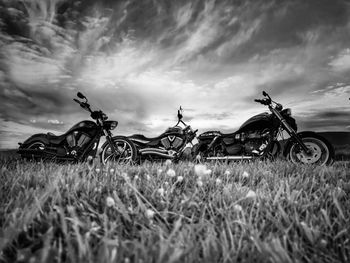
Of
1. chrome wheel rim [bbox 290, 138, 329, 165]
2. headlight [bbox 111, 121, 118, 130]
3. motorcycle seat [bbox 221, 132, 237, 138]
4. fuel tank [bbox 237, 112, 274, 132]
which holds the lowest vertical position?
chrome wheel rim [bbox 290, 138, 329, 165]

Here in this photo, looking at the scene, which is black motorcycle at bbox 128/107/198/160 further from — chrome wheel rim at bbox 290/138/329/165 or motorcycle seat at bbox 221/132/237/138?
chrome wheel rim at bbox 290/138/329/165

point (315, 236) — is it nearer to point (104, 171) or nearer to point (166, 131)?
point (104, 171)

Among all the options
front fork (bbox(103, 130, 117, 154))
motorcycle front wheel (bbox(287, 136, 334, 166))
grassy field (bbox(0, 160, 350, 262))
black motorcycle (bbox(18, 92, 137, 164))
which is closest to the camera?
grassy field (bbox(0, 160, 350, 262))

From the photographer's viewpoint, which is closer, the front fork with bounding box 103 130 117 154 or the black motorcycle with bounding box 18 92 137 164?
the front fork with bounding box 103 130 117 154

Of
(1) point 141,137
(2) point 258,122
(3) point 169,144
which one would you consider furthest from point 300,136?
(1) point 141,137

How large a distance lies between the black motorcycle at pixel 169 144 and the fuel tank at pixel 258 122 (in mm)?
1436

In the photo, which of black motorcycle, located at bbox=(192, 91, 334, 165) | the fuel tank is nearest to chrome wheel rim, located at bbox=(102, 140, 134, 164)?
black motorcycle, located at bbox=(192, 91, 334, 165)

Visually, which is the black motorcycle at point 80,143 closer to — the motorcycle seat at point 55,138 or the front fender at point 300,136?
the motorcycle seat at point 55,138

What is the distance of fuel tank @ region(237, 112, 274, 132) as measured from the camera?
6387mm

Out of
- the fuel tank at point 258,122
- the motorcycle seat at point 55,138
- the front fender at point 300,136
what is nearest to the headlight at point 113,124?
the motorcycle seat at point 55,138

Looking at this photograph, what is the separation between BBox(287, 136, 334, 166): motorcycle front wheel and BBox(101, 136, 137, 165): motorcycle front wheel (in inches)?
160

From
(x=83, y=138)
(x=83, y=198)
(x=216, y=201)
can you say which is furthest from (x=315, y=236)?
(x=83, y=138)

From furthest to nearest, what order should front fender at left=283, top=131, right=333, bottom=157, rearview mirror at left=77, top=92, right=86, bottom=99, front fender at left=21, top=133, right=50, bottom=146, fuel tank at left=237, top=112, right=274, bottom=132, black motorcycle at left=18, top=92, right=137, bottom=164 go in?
1. front fender at left=21, top=133, right=50, bottom=146
2. black motorcycle at left=18, top=92, right=137, bottom=164
3. rearview mirror at left=77, top=92, right=86, bottom=99
4. fuel tank at left=237, top=112, right=274, bottom=132
5. front fender at left=283, top=131, right=333, bottom=157

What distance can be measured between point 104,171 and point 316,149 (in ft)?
16.7
